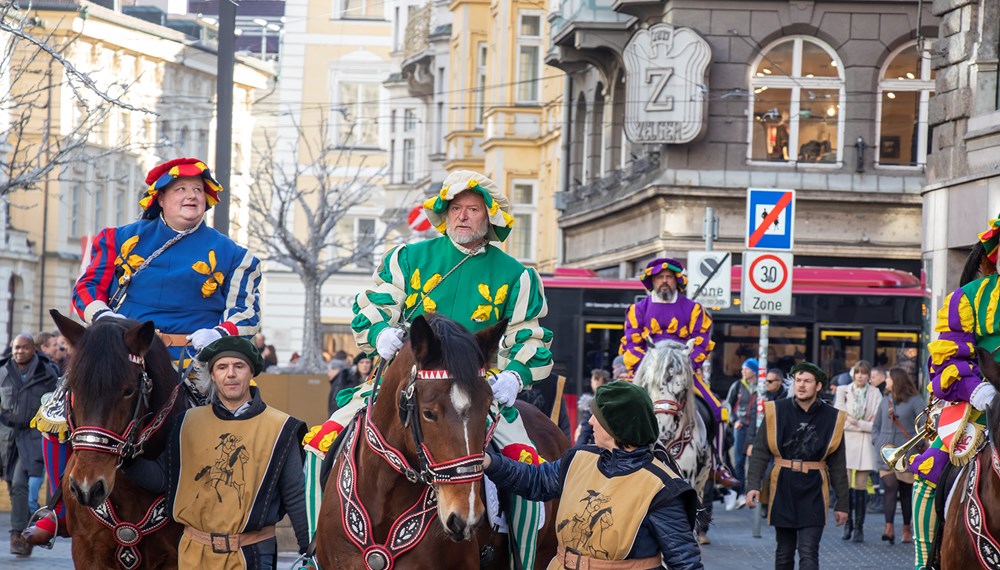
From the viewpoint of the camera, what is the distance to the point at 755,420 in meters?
21.7

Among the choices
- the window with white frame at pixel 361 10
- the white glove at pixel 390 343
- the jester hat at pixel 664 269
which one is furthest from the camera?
the window with white frame at pixel 361 10

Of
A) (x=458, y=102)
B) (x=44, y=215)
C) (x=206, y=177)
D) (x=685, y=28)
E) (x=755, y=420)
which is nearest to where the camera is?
(x=206, y=177)

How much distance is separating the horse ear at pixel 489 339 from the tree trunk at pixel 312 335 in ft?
71.6

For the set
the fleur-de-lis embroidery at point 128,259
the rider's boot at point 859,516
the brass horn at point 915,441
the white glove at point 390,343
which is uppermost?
the fleur-de-lis embroidery at point 128,259

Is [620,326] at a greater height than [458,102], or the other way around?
[458,102]

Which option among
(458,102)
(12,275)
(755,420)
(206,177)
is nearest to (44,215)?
(12,275)

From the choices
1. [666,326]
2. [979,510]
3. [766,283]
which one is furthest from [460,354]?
[766,283]

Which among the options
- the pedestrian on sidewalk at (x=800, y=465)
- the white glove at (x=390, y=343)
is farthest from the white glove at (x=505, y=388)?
the pedestrian on sidewalk at (x=800, y=465)

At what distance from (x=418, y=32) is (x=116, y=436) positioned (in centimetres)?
5335

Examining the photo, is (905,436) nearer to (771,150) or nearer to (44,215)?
(771,150)

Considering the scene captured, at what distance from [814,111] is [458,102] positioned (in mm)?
20240

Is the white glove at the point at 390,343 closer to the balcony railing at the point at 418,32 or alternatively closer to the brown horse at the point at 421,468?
the brown horse at the point at 421,468

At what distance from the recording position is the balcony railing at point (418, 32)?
59.0 meters

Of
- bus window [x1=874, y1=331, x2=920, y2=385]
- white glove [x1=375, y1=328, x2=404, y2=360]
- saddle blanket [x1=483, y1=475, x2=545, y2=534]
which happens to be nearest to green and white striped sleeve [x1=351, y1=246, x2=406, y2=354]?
white glove [x1=375, y1=328, x2=404, y2=360]
